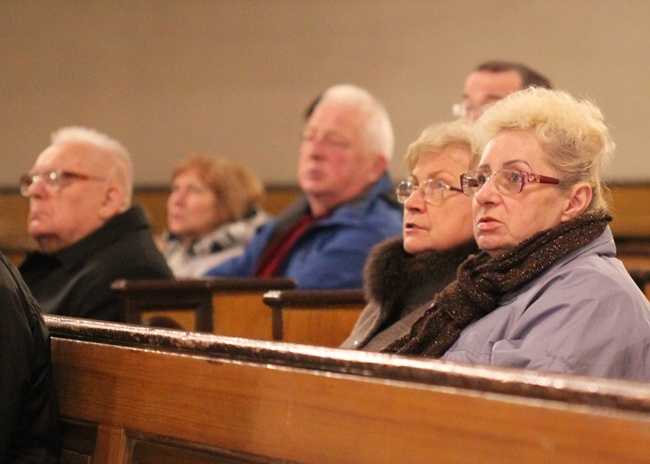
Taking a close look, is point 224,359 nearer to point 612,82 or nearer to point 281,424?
point 281,424

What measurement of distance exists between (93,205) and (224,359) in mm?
1923

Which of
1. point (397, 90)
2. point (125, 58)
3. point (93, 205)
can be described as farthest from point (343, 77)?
point (93, 205)

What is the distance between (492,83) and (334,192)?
96 centimetres

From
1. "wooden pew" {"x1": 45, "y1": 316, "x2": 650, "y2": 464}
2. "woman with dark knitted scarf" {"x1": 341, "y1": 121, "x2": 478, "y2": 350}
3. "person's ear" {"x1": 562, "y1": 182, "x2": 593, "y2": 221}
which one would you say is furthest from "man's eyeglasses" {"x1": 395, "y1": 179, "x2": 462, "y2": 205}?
"wooden pew" {"x1": 45, "y1": 316, "x2": 650, "y2": 464}

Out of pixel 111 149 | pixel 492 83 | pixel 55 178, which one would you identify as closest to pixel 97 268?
pixel 55 178

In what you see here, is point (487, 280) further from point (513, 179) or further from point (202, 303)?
point (202, 303)

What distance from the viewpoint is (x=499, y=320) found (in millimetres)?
1877

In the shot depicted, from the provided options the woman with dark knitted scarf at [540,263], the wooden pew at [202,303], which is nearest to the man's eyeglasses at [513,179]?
the woman with dark knitted scarf at [540,263]

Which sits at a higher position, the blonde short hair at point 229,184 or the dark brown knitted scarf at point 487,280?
the dark brown knitted scarf at point 487,280

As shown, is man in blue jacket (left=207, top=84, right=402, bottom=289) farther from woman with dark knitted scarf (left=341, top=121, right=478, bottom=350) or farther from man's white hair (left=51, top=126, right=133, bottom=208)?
woman with dark knitted scarf (left=341, top=121, right=478, bottom=350)

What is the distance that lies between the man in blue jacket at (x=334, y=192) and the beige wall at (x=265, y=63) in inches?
63.3

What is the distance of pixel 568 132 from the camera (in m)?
1.96

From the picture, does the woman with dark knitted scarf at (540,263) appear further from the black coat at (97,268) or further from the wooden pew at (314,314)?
the black coat at (97,268)

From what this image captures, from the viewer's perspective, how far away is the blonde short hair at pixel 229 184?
16.9 ft
